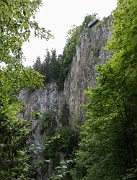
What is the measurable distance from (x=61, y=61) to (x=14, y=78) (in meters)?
49.7

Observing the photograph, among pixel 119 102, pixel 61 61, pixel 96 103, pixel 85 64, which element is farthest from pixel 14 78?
pixel 61 61

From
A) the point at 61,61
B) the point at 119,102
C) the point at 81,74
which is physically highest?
the point at 61,61

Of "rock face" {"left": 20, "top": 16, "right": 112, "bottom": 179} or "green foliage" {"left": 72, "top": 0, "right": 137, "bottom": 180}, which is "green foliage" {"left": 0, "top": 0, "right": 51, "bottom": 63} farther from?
"rock face" {"left": 20, "top": 16, "right": 112, "bottom": 179}

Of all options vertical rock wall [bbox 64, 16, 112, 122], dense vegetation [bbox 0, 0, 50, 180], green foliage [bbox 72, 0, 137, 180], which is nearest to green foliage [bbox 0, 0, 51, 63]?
dense vegetation [bbox 0, 0, 50, 180]

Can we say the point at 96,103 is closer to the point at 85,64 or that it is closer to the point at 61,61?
the point at 85,64

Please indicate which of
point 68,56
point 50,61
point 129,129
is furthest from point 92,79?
point 50,61

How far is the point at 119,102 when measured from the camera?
10484 mm

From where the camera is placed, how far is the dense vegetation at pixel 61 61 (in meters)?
44.8

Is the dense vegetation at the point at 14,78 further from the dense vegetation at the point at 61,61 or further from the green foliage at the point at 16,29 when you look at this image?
the dense vegetation at the point at 61,61

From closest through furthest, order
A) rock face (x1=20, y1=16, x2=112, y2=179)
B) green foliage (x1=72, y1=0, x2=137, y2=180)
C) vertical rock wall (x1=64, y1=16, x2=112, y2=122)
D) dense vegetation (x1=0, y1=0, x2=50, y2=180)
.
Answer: dense vegetation (x1=0, y1=0, x2=50, y2=180) < green foliage (x1=72, y1=0, x2=137, y2=180) < rock face (x1=20, y1=16, x2=112, y2=179) < vertical rock wall (x1=64, y1=16, x2=112, y2=122)

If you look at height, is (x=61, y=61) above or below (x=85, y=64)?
above

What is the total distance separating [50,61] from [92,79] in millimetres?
25835

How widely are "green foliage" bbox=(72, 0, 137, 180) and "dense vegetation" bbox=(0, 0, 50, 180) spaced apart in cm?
605

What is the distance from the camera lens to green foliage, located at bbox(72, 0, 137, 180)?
359 inches
